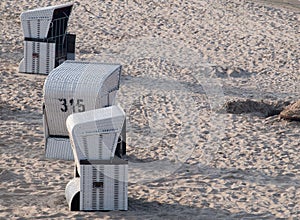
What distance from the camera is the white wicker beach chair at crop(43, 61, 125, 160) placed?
29.1 feet

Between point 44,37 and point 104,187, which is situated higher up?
point 44,37

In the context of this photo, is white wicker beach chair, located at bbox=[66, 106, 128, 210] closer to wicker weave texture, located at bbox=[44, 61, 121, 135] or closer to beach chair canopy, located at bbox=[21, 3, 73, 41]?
wicker weave texture, located at bbox=[44, 61, 121, 135]

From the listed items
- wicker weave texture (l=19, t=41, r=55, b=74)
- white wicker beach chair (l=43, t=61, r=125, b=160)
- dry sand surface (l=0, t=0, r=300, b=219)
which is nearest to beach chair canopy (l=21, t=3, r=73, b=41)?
wicker weave texture (l=19, t=41, r=55, b=74)

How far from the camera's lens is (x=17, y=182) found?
324 inches

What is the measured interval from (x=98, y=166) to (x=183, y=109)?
4.01m

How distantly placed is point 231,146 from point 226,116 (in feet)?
4.22

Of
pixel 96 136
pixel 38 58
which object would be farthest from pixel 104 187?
pixel 38 58

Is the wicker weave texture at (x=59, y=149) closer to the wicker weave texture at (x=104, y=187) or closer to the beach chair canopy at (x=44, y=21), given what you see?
the wicker weave texture at (x=104, y=187)

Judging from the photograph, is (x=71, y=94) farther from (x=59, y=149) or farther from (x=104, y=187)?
(x=104, y=187)

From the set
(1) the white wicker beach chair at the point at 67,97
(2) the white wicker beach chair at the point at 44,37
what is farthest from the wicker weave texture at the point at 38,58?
(1) the white wicker beach chair at the point at 67,97

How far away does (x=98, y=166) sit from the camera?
7.26m

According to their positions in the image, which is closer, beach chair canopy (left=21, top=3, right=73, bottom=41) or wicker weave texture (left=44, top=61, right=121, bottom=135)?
wicker weave texture (left=44, top=61, right=121, bottom=135)

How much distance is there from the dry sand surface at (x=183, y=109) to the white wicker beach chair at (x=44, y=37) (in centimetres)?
34

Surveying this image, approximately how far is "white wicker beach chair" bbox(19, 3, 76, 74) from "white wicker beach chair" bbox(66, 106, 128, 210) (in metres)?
5.00
